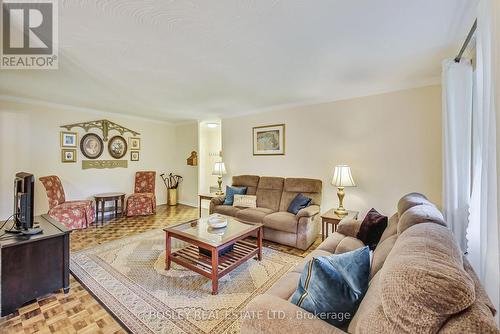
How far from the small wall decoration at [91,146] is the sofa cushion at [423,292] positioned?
5.52m

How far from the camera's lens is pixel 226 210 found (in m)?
3.77

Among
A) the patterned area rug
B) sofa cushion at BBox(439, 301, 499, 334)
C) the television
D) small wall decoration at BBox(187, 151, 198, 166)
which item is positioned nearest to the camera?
sofa cushion at BBox(439, 301, 499, 334)

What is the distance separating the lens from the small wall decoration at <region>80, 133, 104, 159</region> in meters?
4.60

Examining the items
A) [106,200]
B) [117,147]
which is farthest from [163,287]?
[117,147]

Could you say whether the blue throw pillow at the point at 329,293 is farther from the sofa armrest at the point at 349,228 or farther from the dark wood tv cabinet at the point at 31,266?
the dark wood tv cabinet at the point at 31,266

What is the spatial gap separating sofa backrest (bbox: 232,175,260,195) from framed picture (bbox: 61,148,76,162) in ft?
10.8

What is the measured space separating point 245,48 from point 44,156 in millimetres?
4351

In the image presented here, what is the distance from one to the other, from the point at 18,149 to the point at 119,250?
275 centimetres

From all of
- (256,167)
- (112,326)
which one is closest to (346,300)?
(112,326)

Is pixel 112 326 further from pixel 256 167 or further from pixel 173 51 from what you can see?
pixel 256 167

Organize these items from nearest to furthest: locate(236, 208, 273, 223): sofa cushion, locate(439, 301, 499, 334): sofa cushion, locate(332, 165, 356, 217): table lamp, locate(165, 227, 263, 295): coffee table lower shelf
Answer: locate(439, 301, 499, 334): sofa cushion < locate(165, 227, 263, 295): coffee table lower shelf < locate(332, 165, 356, 217): table lamp < locate(236, 208, 273, 223): sofa cushion

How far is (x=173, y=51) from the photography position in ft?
7.12

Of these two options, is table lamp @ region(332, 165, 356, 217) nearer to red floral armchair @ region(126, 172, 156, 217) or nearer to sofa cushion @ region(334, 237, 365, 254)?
sofa cushion @ region(334, 237, 365, 254)

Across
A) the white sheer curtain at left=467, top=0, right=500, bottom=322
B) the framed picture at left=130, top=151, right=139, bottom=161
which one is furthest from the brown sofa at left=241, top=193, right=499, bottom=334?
the framed picture at left=130, top=151, right=139, bottom=161
